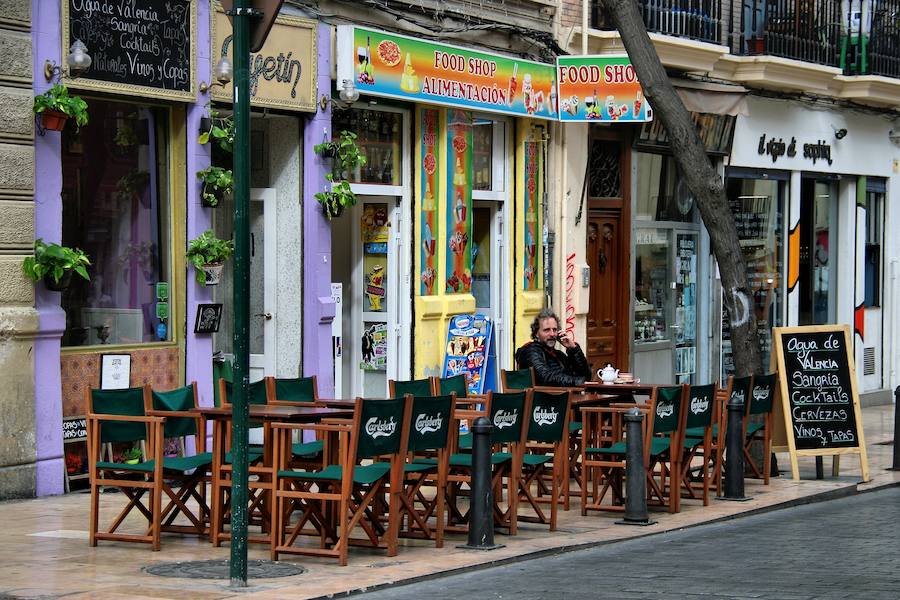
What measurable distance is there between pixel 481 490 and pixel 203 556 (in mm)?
1830

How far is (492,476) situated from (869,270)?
59.4ft

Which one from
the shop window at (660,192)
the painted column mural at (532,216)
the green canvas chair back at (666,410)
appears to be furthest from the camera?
the shop window at (660,192)

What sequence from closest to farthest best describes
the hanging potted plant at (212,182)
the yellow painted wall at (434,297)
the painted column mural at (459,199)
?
the hanging potted plant at (212,182) → the yellow painted wall at (434,297) → the painted column mural at (459,199)

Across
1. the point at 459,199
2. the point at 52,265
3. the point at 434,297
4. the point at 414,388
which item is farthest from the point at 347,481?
the point at 459,199

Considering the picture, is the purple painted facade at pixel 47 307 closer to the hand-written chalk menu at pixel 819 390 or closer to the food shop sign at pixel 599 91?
the hand-written chalk menu at pixel 819 390

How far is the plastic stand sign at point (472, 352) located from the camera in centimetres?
1853

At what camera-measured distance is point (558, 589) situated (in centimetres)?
977

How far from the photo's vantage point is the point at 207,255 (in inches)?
587

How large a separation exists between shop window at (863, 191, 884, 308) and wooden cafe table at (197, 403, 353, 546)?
1834 cm

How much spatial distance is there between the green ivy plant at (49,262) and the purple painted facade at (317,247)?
134 inches

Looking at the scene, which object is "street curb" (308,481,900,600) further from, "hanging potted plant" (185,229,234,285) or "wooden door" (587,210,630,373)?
"wooden door" (587,210,630,373)

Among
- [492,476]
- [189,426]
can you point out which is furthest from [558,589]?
[189,426]

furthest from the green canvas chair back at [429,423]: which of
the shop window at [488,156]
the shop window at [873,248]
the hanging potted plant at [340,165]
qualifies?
the shop window at [873,248]

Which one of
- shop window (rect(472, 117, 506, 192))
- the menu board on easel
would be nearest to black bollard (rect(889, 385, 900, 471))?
the menu board on easel
